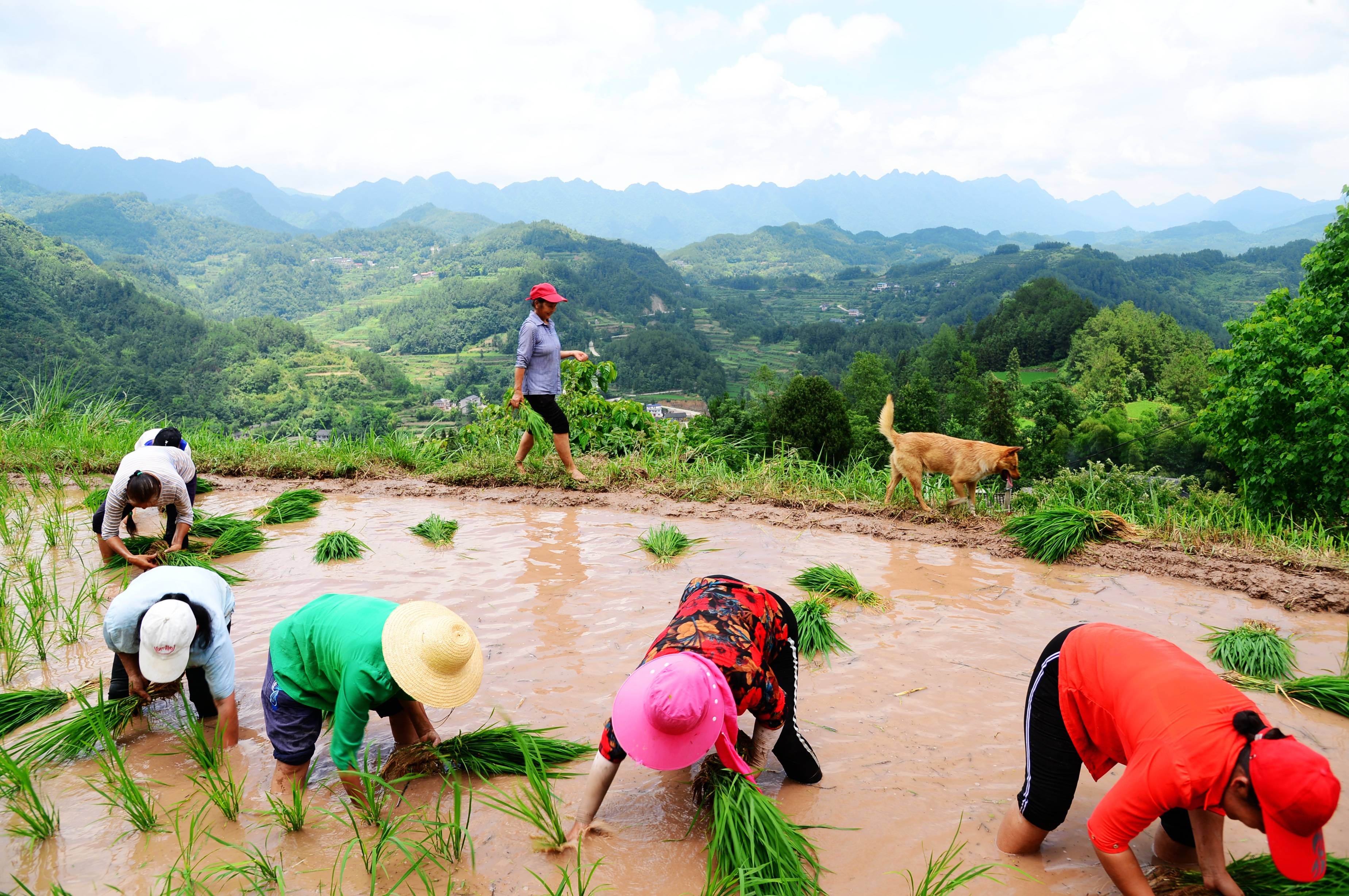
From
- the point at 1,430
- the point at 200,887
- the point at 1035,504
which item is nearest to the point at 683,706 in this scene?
the point at 200,887

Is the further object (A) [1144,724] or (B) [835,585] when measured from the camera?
(B) [835,585]

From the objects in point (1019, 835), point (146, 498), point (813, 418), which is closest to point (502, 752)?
point (1019, 835)

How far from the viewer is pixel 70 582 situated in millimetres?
5043

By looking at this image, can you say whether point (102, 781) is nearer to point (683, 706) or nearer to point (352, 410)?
point (683, 706)

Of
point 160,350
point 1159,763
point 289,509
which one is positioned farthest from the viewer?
point 160,350

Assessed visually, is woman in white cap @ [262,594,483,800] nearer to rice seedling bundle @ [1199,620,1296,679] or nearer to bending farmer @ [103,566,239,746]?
bending farmer @ [103,566,239,746]

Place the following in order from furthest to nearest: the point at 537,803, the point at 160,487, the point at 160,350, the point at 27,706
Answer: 1. the point at 160,350
2. the point at 160,487
3. the point at 27,706
4. the point at 537,803

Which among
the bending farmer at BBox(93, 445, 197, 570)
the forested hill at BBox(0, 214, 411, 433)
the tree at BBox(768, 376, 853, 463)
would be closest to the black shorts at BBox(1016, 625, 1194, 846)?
the bending farmer at BBox(93, 445, 197, 570)

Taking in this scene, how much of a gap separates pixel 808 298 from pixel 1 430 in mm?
186281

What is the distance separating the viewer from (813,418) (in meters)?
29.6

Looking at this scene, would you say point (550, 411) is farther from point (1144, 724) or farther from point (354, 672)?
point (1144, 724)

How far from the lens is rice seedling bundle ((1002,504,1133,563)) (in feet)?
18.0

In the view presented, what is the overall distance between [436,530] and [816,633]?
3444 mm

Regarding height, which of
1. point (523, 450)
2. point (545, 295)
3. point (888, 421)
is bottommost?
point (523, 450)
